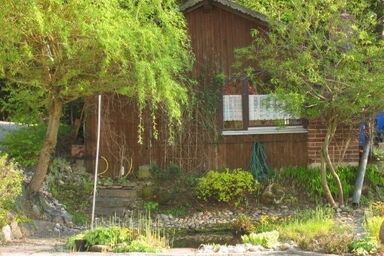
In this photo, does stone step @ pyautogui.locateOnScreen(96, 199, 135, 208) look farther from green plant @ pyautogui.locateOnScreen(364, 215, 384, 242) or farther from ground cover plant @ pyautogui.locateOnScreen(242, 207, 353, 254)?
green plant @ pyautogui.locateOnScreen(364, 215, 384, 242)

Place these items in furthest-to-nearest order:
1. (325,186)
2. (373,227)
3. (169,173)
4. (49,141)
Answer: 1. (169,173)
2. (325,186)
3. (49,141)
4. (373,227)

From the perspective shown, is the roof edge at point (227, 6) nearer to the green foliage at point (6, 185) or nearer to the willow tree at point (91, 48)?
the willow tree at point (91, 48)

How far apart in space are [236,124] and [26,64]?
635 cm

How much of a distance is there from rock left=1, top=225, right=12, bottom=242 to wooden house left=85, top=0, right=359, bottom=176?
558cm

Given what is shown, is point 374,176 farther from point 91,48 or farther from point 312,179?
point 91,48

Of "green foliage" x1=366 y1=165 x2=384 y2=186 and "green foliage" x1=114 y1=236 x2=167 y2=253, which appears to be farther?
"green foliage" x1=366 y1=165 x2=384 y2=186

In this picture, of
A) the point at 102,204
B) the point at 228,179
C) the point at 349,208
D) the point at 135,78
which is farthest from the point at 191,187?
the point at 135,78

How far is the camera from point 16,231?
10969 millimetres

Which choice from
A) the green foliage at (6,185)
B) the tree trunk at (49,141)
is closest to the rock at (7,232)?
the green foliage at (6,185)

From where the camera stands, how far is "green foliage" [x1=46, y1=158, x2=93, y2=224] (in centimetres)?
1406

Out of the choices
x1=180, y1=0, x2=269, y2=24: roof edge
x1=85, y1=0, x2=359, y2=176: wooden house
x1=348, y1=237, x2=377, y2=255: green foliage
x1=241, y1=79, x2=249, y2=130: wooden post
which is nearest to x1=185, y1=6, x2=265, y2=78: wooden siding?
x1=85, y1=0, x2=359, y2=176: wooden house

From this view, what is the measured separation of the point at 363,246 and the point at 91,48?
511cm

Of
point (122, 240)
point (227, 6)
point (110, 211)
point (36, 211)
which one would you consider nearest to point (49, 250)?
point (122, 240)

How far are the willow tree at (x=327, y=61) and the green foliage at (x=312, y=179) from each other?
1.51 metres
